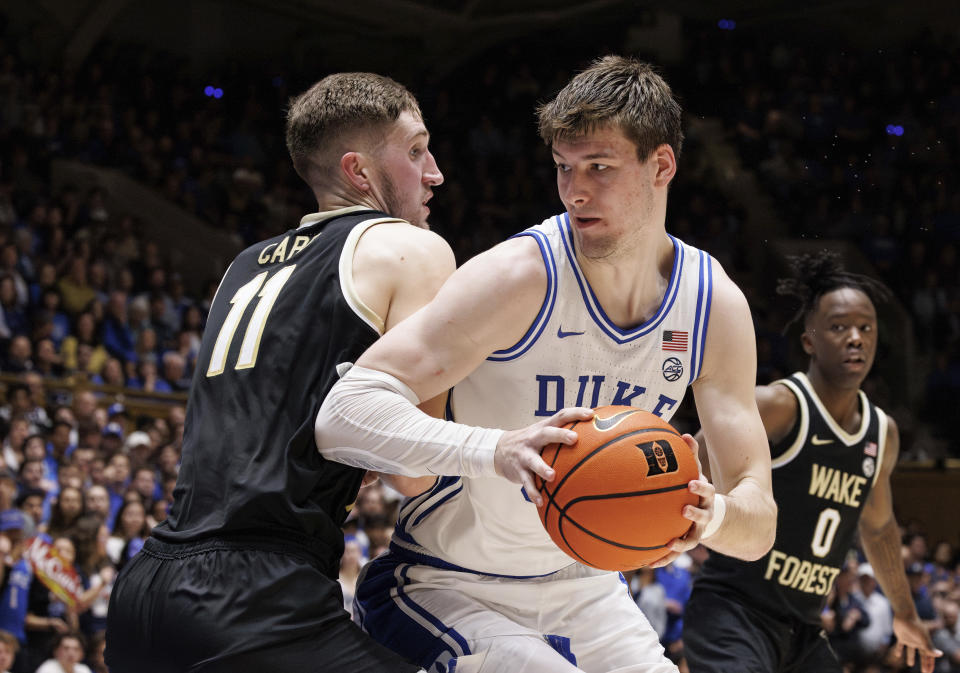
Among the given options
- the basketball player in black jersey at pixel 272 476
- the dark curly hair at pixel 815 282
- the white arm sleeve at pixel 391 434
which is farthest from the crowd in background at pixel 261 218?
the white arm sleeve at pixel 391 434

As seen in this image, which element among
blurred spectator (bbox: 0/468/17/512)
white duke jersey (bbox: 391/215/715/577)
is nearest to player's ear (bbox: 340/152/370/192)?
white duke jersey (bbox: 391/215/715/577)

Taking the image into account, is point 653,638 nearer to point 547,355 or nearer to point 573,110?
point 547,355

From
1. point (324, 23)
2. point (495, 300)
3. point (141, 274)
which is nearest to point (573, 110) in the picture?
point (495, 300)

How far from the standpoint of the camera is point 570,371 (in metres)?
2.77

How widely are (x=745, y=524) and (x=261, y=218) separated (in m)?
12.5

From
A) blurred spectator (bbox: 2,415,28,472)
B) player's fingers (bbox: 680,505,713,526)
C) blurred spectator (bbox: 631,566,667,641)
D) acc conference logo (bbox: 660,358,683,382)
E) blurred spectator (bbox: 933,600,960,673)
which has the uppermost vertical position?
acc conference logo (bbox: 660,358,683,382)

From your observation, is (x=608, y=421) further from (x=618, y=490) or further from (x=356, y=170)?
(x=356, y=170)

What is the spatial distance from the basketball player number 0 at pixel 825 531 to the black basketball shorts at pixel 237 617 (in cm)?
261

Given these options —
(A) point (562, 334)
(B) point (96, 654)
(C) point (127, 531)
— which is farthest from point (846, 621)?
(A) point (562, 334)

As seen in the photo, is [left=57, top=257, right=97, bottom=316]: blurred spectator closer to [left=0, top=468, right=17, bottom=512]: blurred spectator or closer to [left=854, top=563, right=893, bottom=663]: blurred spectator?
[left=0, top=468, right=17, bottom=512]: blurred spectator

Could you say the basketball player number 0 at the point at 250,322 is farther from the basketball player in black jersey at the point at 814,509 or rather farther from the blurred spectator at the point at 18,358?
the blurred spectator at the point at 18,358

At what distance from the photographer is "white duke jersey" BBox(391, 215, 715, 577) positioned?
2768 millimetres

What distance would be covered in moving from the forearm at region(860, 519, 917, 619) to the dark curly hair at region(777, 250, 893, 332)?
3.29 ft

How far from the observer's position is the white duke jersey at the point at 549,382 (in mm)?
2768
